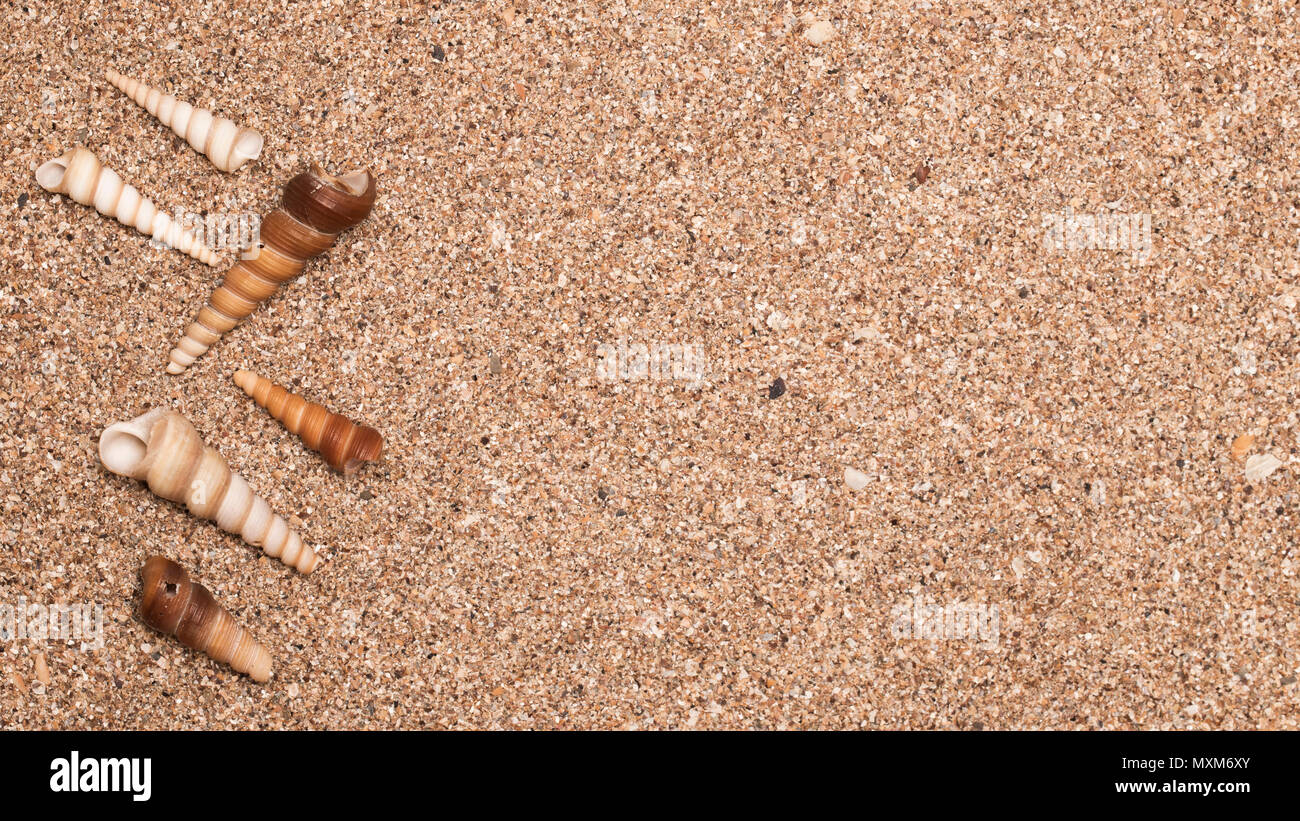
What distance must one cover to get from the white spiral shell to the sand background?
44mm

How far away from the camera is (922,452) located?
1869 mm

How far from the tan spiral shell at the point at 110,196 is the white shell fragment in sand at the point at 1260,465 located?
2042 millimetres

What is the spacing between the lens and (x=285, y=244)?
1800mm

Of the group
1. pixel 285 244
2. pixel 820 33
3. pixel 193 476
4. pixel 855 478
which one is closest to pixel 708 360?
pixel 855 478

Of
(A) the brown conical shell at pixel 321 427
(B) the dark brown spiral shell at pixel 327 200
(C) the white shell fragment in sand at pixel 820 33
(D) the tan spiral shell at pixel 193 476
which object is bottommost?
(D) the tan spiral shell at pixel 193 476

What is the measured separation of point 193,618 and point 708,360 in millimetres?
1060

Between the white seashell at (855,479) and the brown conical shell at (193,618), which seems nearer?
the brown conical shell at (193,618)

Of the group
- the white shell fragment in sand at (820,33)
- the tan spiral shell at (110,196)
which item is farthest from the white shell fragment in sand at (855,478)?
the tan spiral shell at (110,196)

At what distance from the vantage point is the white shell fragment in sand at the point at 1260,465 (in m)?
1.86

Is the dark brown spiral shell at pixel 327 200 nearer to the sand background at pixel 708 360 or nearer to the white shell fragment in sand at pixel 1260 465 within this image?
the sand background at pixel 708 360

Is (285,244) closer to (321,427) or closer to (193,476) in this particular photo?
(321,427)

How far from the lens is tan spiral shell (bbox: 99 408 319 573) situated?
173 centimetres
